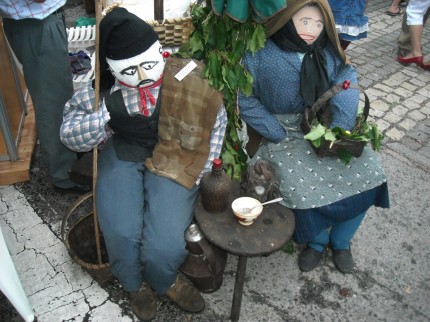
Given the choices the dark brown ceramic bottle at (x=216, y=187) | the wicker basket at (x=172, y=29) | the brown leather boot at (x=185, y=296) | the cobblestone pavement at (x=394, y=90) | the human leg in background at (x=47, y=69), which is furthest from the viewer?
the cobblestone pavement at (x=394, y=90)

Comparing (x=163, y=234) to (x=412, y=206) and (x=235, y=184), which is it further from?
(x=412, y=206)

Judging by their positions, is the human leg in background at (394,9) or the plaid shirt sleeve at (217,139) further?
the human leg in background at (394,9)

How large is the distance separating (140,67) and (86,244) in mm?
1421

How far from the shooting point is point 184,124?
8.89 feet

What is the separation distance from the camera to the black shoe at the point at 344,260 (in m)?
3.18

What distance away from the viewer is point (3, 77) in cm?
375

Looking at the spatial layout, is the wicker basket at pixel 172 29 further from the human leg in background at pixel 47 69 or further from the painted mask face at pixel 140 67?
the human leg in background at pixel 47 69

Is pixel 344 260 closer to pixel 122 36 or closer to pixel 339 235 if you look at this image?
pixel 339 235

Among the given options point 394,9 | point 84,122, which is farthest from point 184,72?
point 394,9

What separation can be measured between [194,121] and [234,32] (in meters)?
0.62

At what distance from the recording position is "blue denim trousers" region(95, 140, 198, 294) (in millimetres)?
2607

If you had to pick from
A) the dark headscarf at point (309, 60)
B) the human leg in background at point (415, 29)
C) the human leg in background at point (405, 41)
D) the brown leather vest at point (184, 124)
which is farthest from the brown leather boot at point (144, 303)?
the human leg in background at point (405, 41)

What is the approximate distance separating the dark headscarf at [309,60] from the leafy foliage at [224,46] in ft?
0.71

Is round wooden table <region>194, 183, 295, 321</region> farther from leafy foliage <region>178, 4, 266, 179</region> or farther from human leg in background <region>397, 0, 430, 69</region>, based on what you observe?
human leg in background <region>397, 0, 430, 69</region>
